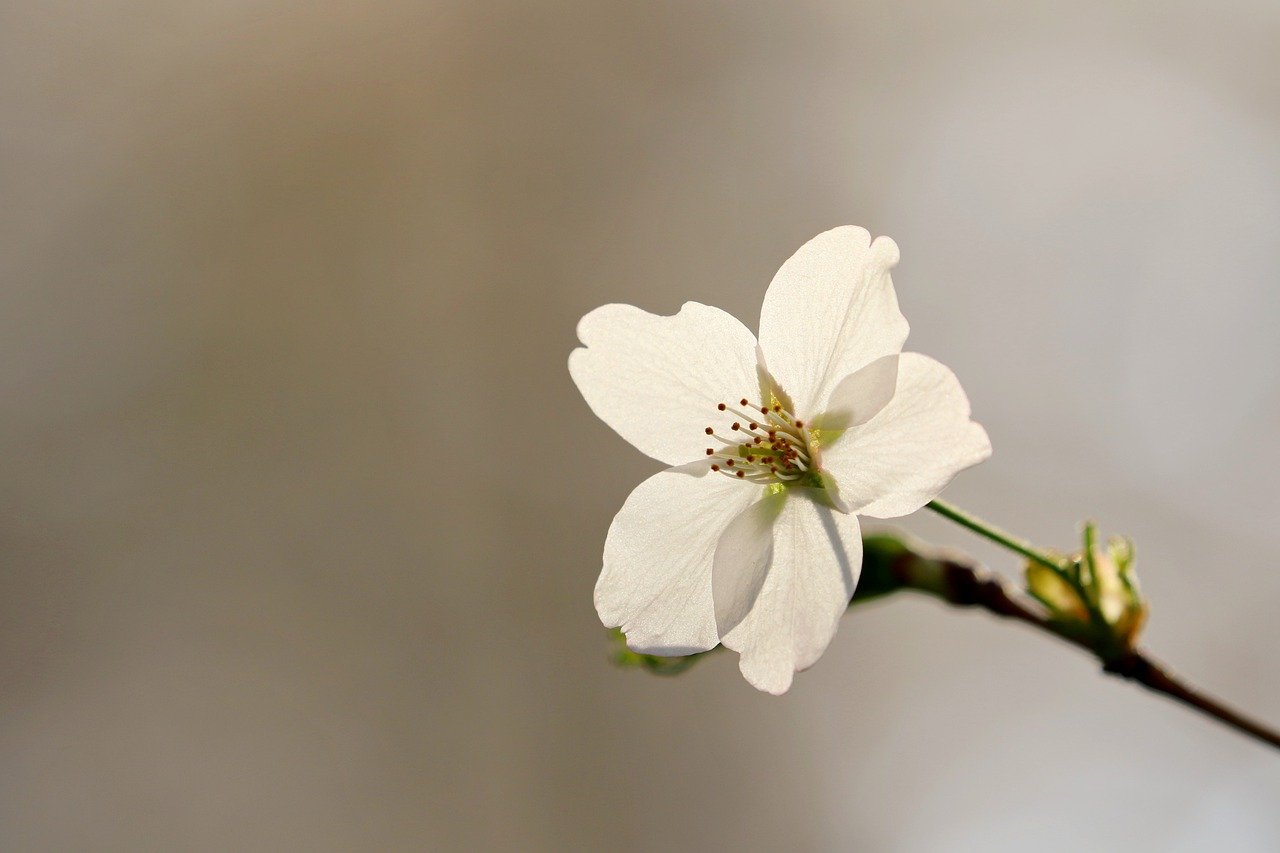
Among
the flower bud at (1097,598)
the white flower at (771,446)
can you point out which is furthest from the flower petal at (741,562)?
the flower bud at (1097,598)

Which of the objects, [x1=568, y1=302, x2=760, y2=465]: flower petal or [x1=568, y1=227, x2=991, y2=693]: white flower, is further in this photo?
[x1=568, y1=302, x2=760, y2=465]: flower petal

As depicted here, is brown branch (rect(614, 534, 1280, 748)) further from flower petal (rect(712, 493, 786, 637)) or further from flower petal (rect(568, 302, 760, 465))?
flower petal (rect(568, 302, 760, 465))

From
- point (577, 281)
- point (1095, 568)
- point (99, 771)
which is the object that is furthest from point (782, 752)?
point (1095, 568)

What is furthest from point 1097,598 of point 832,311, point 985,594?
point 832,311

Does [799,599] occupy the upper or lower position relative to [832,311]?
lower

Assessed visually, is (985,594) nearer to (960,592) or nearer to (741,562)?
(960,592)

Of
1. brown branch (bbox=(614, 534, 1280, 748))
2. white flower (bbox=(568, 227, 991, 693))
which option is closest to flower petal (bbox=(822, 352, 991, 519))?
white flower (bbox=(568, 227, 991, 693))

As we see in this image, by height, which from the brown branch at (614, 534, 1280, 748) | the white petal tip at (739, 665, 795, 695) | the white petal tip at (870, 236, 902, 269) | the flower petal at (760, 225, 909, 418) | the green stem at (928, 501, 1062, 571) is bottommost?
the white petal tip at (739, 665, 795, 695)

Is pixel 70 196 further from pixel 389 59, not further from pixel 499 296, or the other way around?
pixel 499 296
